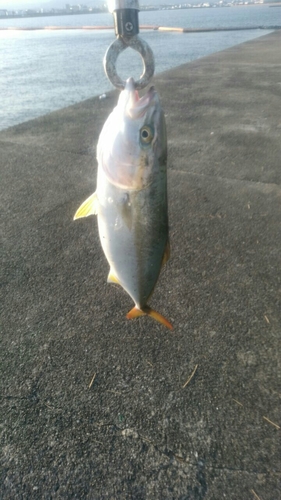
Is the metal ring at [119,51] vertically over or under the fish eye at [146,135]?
over

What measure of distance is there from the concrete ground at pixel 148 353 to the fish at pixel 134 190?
848mm

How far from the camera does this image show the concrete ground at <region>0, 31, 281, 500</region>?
228cm

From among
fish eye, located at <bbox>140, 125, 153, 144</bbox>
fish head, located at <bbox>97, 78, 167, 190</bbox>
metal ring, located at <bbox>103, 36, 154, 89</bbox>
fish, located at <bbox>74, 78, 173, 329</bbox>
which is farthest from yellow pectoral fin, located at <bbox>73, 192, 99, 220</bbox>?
metal ring, located at <bbox>103, 36, 154, 89</bbox>

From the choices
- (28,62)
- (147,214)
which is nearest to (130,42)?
(147,214)

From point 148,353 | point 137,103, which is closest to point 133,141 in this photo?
point 137,103

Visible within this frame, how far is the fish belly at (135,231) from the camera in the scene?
6.37 feet

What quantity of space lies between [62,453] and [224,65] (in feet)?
50.2

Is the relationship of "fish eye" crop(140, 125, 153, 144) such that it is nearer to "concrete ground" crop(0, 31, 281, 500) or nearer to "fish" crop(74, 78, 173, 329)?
"fish" crop(74, 78, 173, 329)

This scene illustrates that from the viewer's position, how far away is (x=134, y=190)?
1.92 m

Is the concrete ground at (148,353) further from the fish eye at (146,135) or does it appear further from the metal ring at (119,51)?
the metal ring at (119,51)

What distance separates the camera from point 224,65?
14719 millimetres

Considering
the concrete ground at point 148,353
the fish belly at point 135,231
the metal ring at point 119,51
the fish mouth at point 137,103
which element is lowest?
the concrete ground at point 148,353

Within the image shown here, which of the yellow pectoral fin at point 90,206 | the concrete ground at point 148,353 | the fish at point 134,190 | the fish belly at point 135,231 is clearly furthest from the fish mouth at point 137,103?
the concrete ground at point 148,353

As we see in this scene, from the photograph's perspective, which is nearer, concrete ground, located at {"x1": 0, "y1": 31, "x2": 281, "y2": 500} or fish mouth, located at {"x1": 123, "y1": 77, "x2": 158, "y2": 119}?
fish mouth, located at {"x1": 123, "y1": 77, "x2": 158, "y2": 119}
